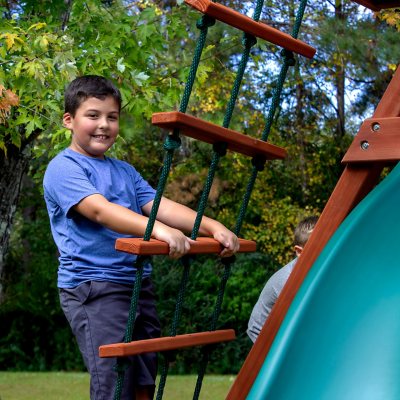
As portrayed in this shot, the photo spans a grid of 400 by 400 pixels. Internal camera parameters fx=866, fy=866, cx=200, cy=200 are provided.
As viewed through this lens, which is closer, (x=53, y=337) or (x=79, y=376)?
(x=79, y=376)

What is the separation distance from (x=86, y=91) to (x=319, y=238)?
0.97 metres

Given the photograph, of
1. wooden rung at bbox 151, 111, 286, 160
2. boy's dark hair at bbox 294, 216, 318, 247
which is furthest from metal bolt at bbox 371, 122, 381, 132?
boy's dark hair at bbox 294, 216, 318, 247

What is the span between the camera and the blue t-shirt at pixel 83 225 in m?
2.83

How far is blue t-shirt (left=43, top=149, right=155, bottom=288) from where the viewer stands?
2830mm

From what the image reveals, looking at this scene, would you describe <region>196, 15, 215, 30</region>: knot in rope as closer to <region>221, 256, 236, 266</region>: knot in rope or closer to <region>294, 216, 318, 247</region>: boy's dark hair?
<region>221, 256, 236, 266</region>: knot in rope

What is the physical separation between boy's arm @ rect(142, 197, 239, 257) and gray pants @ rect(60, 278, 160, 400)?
33 centimetres

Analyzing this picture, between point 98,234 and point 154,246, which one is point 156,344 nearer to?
point 154,246

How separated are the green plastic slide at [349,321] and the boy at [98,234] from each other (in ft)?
1.47

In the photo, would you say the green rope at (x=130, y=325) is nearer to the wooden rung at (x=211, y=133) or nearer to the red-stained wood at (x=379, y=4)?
the wooden rung at (x=211, y=133)

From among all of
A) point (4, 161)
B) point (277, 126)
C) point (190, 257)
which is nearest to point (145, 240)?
point (190, 257)

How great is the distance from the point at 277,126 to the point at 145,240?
11.1m

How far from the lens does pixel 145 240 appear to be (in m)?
2.53

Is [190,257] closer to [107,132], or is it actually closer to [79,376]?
[107,132]

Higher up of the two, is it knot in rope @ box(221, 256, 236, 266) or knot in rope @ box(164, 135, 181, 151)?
knot in rope @ box(164, 135, 181, 151)
